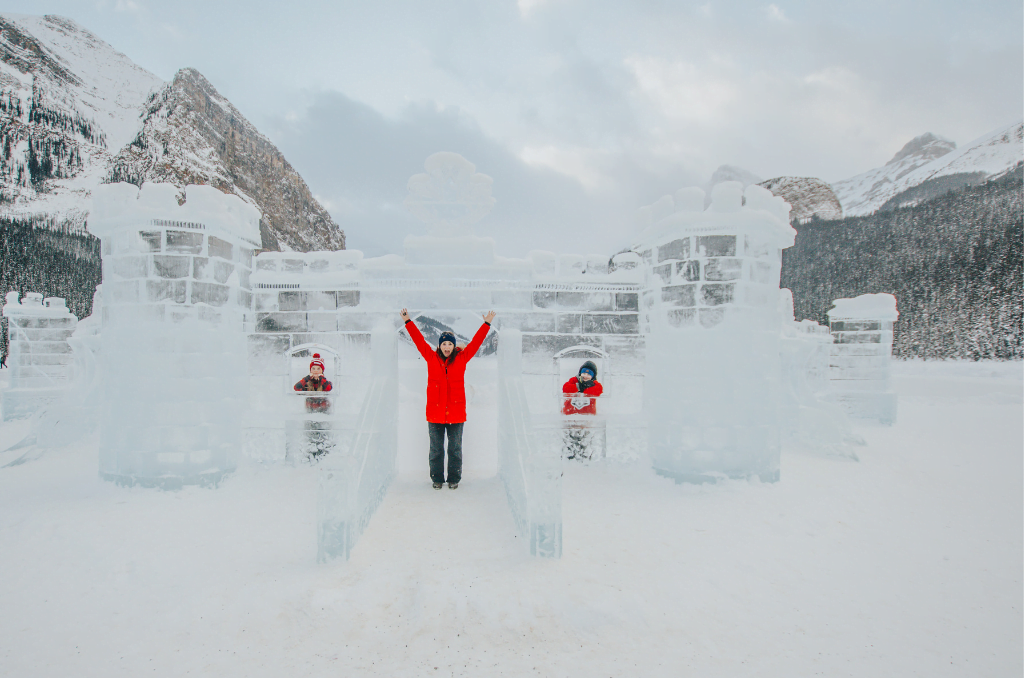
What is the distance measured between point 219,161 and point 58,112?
391 inches

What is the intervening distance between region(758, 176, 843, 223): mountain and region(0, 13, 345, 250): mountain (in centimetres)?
3337

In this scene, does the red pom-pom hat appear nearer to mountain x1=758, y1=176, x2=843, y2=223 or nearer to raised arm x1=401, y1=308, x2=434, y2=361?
raised arm x1=401, y1=308, x2=434, y2=361

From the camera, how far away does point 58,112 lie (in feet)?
69.7

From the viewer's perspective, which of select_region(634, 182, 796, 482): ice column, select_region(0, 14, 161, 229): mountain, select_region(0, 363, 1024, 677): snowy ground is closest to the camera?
select_region(0, 363, 1024, 677): snowy ground

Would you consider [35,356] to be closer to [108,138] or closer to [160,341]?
[160,341]

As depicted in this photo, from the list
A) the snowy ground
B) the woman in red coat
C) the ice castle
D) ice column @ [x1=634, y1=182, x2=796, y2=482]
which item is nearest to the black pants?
the woman in red coat

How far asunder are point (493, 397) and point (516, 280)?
21.7ft

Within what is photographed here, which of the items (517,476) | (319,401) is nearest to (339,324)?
(319,401)

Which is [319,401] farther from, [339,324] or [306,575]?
[306,575]

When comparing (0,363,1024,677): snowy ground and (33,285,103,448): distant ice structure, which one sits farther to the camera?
(33,285,103,448): distant ice structure

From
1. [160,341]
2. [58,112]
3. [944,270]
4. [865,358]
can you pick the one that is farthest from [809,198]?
[58,112]

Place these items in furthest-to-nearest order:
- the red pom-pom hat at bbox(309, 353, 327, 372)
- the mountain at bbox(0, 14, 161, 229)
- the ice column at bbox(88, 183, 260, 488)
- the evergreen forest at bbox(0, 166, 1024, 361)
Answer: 1. the mountain at bbox(0, 14, 161, 229)
2. the evergreen forest at bbox(0, 166, 1024, 361)
3. the red pom-pom hat at bbox(309, 353, 327, 372)
4. the ice column at bbox(88, 183, 260, 488)

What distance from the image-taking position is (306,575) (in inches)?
106

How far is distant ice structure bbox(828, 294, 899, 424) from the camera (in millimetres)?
8602
